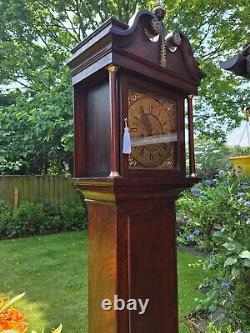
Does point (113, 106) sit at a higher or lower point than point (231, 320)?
higher

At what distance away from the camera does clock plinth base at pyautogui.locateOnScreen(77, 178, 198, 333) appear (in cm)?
115

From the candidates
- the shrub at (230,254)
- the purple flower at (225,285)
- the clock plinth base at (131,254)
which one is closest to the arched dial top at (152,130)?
the clock plinth base at (131,254)

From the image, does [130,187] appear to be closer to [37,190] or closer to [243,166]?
[243,166]

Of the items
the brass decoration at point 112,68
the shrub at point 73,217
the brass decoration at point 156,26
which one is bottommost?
the shrub at point 73,217

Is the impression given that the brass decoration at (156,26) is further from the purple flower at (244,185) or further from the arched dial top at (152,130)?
the purple flower at (244,185)

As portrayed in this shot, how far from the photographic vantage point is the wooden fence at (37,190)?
5.75 meters

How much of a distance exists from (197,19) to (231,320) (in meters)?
5.05

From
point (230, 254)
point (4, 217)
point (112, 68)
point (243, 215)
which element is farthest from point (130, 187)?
point (4, 217)

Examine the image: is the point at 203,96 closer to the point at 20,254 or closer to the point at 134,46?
the point at 20,254

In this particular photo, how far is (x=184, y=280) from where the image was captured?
3158mm

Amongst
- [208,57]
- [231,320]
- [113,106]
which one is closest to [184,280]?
[231,320]

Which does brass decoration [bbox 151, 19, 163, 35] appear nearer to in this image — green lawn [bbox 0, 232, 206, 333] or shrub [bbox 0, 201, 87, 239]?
green lawn [bbox 0, 232, 206, 333]

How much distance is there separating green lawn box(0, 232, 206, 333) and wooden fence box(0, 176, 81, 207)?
3.38ft

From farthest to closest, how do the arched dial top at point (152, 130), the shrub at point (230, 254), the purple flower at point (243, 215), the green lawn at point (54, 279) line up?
1. the green lawn at point (54, 279)
2. the purple flower at point (243, 215)
3. the shrub at point (230, 254)
4. the arched dial top at point (152, 130)
